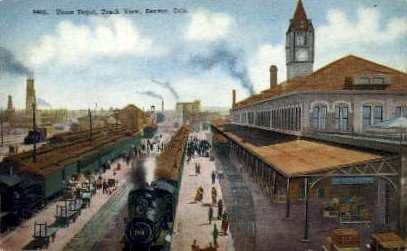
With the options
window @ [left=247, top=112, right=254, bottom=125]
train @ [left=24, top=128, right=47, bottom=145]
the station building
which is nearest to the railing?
the station building

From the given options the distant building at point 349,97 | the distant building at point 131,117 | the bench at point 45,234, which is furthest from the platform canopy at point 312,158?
the distant building at point 131,117

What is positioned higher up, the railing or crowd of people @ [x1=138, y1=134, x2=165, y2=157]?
the railing

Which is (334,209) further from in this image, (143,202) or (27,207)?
(27,207)

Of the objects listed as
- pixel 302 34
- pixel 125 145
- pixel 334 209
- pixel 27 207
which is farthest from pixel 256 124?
pixel 27 207

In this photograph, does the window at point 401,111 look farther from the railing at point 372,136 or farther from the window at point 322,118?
the window at point 322,118

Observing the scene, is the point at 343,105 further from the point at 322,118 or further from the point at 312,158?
the point at 312,158

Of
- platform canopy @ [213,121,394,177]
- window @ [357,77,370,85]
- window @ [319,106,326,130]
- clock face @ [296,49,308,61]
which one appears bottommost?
platform canopy @ [213,121,394,177]

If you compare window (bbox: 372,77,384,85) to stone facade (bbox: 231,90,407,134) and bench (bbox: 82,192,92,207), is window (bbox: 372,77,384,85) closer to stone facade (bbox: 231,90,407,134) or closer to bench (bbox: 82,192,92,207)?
stone facade (bbox: 231,90,407,134)

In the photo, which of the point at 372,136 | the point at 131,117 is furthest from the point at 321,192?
the point at 131,117
